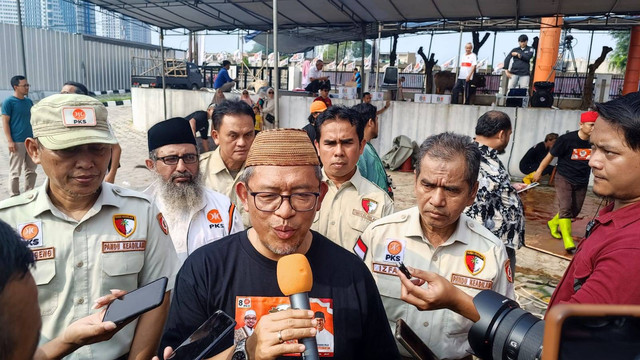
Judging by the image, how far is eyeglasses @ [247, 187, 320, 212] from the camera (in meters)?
1.59

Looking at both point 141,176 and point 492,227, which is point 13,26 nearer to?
point 141,176

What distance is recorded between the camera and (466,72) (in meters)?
13.5

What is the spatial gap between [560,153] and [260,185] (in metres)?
5.77

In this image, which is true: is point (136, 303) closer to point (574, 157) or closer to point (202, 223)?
point (202, 223)

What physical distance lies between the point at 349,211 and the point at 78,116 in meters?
1.86

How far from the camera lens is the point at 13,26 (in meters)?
19.1

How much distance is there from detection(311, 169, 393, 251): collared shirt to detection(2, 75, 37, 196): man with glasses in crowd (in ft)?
20.1

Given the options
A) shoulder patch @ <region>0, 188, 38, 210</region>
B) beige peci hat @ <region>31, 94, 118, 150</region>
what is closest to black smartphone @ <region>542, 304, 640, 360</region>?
beige peci hat @ <region>31, 94, 118, 150</region>

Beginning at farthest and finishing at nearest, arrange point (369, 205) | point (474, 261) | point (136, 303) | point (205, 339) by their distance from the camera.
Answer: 1. point (369, 205)
2. point (474, 261)
3. point (136, 303)
4. point (205, 339)

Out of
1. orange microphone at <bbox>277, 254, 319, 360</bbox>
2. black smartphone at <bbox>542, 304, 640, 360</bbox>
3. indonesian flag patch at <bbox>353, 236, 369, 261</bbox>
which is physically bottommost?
indonesian flag patch at <bbox>353, 236, 369, 261</bbox>

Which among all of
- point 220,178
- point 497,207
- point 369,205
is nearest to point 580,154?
point 497,207

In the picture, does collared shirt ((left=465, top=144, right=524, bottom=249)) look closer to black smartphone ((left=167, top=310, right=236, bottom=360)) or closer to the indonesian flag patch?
the indonesian flag patch

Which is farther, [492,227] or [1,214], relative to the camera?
[492,227]

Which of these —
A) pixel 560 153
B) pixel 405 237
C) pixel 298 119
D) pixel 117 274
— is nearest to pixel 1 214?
pixel 117 274
